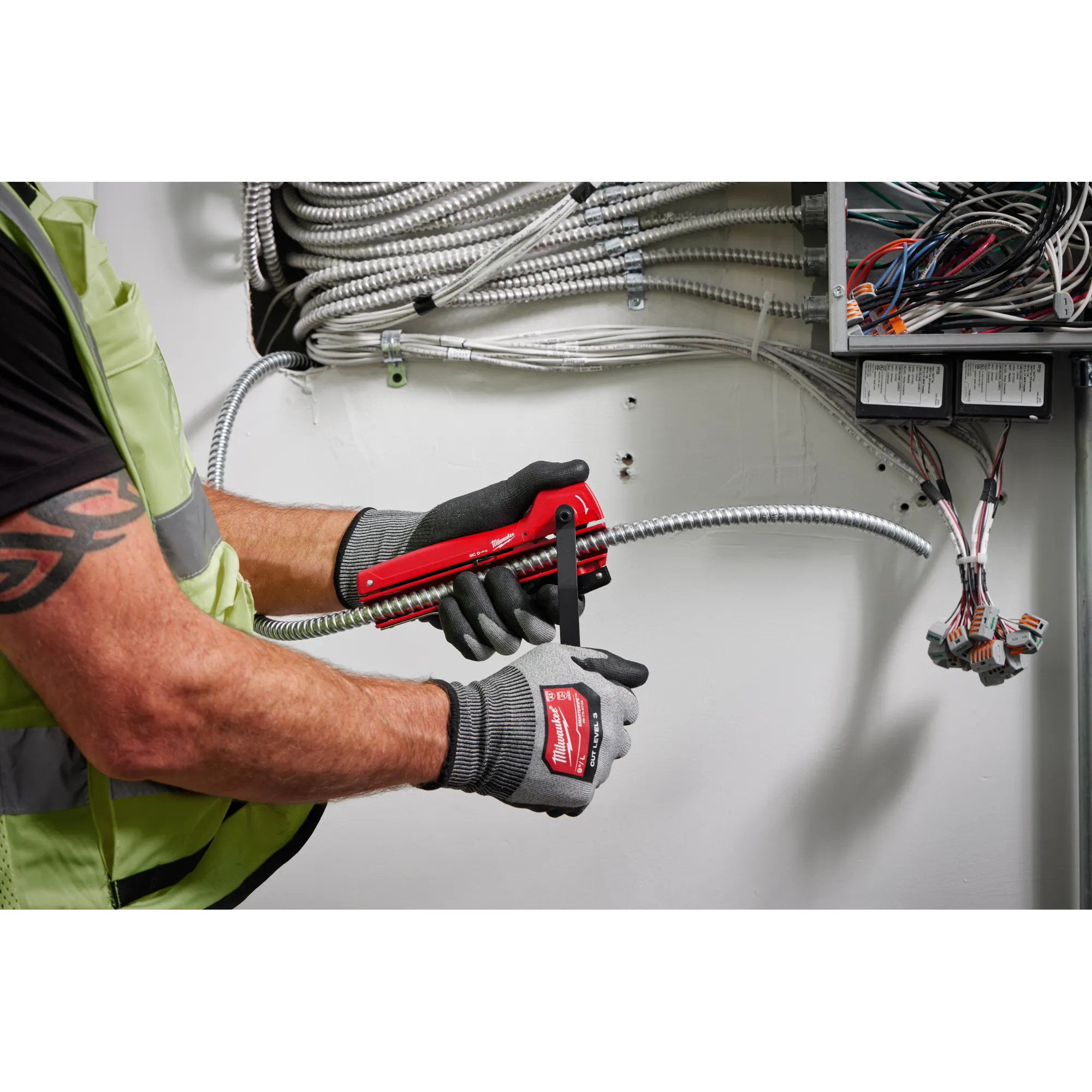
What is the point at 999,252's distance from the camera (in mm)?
1235

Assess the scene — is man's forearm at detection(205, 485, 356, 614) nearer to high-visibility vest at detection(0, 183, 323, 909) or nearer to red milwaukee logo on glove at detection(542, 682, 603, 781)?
high-visibility vest at detection(0, 183, 323, 909)

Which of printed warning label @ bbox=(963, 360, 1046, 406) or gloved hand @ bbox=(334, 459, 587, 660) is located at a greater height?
printed warning label @ bbox=(963, 360, 1046, 406)

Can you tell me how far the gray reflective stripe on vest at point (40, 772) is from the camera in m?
0.76

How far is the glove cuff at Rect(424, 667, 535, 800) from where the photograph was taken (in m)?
0.84

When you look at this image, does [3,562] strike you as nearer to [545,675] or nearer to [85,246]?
[85,246]

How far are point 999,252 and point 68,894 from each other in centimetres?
137

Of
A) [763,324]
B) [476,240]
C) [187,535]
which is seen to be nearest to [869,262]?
[763,324]

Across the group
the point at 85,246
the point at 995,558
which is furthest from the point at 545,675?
the point at 995,558

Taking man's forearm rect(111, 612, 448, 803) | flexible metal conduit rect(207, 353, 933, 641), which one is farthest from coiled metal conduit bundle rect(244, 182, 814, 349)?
man's forearm rect(111, 612, 448, 803)

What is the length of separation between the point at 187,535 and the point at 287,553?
0.33 metres

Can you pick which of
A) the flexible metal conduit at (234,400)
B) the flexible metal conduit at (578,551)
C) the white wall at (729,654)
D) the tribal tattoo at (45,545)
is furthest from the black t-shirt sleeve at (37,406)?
the white wall at (729,654)

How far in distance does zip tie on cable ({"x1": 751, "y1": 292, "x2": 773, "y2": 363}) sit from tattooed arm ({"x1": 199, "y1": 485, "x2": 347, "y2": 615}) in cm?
66

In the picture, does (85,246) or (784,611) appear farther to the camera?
(784,611)

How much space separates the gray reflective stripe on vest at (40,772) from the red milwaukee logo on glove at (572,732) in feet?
1.40
